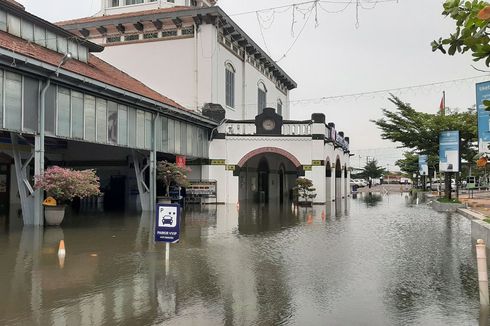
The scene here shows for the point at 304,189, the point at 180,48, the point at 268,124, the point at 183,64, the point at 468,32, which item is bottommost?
the point at 304,189

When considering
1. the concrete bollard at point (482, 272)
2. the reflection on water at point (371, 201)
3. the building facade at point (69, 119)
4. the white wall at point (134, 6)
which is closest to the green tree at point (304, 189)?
the reflection on water at point (371, 201)

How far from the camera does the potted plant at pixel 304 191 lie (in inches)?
1147

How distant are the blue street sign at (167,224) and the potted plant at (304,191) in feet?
66.4

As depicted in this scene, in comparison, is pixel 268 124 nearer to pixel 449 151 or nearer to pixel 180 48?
pixel 180 48

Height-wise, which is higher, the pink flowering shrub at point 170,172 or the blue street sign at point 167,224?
the pink flowering shrub at point 170,172

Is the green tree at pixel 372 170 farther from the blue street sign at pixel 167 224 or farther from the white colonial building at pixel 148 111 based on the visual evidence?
the blue street sign at pixel 167 224

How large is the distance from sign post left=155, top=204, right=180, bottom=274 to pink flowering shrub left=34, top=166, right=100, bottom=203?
7103 millimetres

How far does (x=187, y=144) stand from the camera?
89.2 ft

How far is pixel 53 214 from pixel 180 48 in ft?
61.7

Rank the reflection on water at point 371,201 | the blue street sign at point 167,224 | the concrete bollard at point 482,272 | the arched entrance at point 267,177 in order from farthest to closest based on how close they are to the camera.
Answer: the arched entrance at point 267,177 < the reflection on water at point 371,201 < the blue street sign at point 167,224 < the concrete bollard at point 482,272

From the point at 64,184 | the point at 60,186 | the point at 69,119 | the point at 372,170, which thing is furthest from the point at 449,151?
the point at 372,170

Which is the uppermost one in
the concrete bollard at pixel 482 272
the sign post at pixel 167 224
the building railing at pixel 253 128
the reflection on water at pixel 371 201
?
the building railing at pixel 253 128

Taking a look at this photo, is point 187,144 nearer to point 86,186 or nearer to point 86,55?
point 86,55

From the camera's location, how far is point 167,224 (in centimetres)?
930
